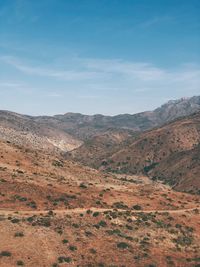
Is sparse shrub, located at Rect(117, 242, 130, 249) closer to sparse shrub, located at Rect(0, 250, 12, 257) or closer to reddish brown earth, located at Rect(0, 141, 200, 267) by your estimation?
reddish brown earth, located at Rect(0, 141, 200, 267)

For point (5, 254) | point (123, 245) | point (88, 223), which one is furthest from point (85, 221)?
point (5, 254)

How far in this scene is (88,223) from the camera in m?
52.1

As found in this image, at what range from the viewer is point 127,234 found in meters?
51.7

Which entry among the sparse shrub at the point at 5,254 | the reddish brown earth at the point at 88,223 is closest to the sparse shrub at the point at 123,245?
the reddish brown earth at the point at 88,223

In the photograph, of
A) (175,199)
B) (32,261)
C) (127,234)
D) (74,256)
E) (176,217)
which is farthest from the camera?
(175,199)

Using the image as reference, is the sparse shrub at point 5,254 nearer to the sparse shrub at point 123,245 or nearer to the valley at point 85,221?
the valley at point 85,221

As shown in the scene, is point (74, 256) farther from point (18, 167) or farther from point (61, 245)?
point (18, 167)

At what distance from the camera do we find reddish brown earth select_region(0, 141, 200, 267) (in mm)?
43844

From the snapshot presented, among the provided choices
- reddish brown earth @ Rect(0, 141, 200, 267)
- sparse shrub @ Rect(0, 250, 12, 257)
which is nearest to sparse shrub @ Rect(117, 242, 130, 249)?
reddish brown earth @ Rect(0, 141, 200, 267)

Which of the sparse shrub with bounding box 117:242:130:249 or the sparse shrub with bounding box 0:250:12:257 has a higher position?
the sparse shrub with bounding box 0:250:12:257

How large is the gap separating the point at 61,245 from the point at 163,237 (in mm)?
15231

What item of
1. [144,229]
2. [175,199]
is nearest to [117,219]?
[144,229]

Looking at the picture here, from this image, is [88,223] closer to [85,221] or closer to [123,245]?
[85,221]

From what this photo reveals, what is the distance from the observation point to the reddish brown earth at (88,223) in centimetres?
4384
